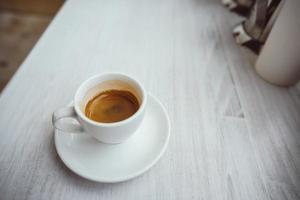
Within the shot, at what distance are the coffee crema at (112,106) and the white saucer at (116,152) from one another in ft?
0.11

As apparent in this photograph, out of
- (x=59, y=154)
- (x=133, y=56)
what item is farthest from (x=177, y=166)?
(x=133, y=56)

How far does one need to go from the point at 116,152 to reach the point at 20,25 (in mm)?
1424

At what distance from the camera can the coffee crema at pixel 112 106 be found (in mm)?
346

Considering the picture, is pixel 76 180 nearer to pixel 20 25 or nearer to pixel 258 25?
Result: pixel 258 25

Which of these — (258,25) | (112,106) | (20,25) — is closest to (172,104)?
(112,106)

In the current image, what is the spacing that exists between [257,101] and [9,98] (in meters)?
0.47

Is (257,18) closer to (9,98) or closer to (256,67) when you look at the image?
(256,67)

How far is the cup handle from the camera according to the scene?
306 mm

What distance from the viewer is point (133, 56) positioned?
0.52 m

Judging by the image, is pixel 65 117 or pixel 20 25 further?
pixel 20 25

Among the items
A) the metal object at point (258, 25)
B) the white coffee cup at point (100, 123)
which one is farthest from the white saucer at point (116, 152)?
the metal object at point (258, 25)

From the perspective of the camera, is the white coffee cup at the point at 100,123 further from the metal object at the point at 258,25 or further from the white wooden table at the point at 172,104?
the metal object at the point at 258,25

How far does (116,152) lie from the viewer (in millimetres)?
330

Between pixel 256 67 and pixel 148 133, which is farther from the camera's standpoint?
pixel 256 67
